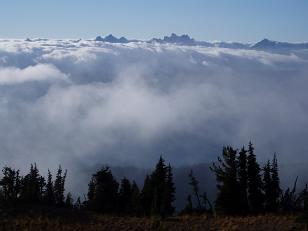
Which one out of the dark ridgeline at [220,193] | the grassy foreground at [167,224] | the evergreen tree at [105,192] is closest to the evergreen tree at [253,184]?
the dark ridgeline at [220,193]

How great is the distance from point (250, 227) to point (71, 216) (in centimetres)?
1537

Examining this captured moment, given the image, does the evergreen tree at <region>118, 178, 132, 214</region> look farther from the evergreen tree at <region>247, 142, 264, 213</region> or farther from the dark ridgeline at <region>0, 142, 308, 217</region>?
the evergreen tree at <region>247, 142, 264, 213</region>

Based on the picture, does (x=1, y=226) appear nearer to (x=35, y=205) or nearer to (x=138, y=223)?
(x=138, y=223)

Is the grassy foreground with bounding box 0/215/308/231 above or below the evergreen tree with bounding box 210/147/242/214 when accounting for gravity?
below

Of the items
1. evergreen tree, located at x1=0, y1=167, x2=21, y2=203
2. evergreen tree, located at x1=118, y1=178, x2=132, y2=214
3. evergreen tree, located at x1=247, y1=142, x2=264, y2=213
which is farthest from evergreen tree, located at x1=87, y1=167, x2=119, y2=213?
evergreen tree, located at x1=0, y1=167, x2=21, y2=203

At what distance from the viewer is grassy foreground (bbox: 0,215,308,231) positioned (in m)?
33.7

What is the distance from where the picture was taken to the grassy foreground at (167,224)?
33.7 meters

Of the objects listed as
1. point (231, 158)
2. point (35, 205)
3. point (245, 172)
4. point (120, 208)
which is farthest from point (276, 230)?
point (120, 208)

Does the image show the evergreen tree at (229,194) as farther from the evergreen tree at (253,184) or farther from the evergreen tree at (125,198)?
the evergreen tree at (125,198)

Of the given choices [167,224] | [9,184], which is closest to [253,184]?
[167,224]

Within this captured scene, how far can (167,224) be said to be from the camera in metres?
36.1

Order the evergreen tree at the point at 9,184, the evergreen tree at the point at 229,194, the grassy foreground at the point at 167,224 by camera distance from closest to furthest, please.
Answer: the grassy foreground at the point at 167,224 → the evergreen tree at the point at 229,194 → the evergreen tree at the point at 9,184

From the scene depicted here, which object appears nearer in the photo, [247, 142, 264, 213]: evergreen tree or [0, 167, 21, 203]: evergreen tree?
[247, 142, 264, 213]: evergreen tree

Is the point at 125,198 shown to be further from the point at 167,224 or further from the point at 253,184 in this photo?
the point at 167,224
